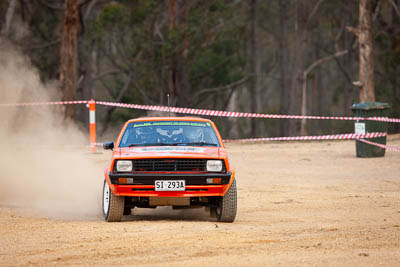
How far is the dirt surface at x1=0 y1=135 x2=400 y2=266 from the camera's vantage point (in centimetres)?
714

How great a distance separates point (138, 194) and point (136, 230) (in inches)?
28.6

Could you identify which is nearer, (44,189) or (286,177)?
(44,189)

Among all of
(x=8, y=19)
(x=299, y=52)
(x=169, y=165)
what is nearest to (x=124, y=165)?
(x=169, y=165)

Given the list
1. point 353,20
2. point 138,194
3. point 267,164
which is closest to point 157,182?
point 138,194

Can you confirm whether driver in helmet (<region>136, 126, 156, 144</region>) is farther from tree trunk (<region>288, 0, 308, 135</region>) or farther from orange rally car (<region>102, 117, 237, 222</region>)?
tree trunk (<region>288, 0, 308, 135</region>)

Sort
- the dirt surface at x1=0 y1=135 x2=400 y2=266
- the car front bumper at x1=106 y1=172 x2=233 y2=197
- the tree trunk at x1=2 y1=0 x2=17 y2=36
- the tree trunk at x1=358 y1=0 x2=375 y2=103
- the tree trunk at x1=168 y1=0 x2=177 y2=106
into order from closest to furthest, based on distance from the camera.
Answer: the dirt surface at x1=0 y1=135 x2=400 y2=266 < the car front bumper at x1=106 y1=172 x2=233 y2=197 < the tree trunk at x1=358 y1=0 x2=375 y2=103 < the tree trunk at x1=168 y1=0 x2=177 y2=106 < the tree trunk at x1=2 y1=0 x2=17 y2=36

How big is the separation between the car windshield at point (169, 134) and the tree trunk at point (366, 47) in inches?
784

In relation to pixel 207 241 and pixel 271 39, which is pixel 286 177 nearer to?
pixel 207 241

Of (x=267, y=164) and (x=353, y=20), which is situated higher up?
(x=353, y=20)

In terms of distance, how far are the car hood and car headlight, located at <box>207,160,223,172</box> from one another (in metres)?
0.08

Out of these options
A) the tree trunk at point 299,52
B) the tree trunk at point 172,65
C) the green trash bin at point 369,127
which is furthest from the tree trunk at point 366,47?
the tree trunk at point 172,65

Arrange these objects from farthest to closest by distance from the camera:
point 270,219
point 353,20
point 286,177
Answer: point 353,20 < point 286,177 < point 270,219

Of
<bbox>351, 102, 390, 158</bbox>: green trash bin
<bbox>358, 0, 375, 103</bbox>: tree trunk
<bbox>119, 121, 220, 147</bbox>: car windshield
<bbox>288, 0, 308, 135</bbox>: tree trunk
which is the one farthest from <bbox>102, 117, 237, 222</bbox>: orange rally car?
<bbox>288, 0, 308, 135</bbox>: tree trunk

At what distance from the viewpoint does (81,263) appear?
6898 millimetres
